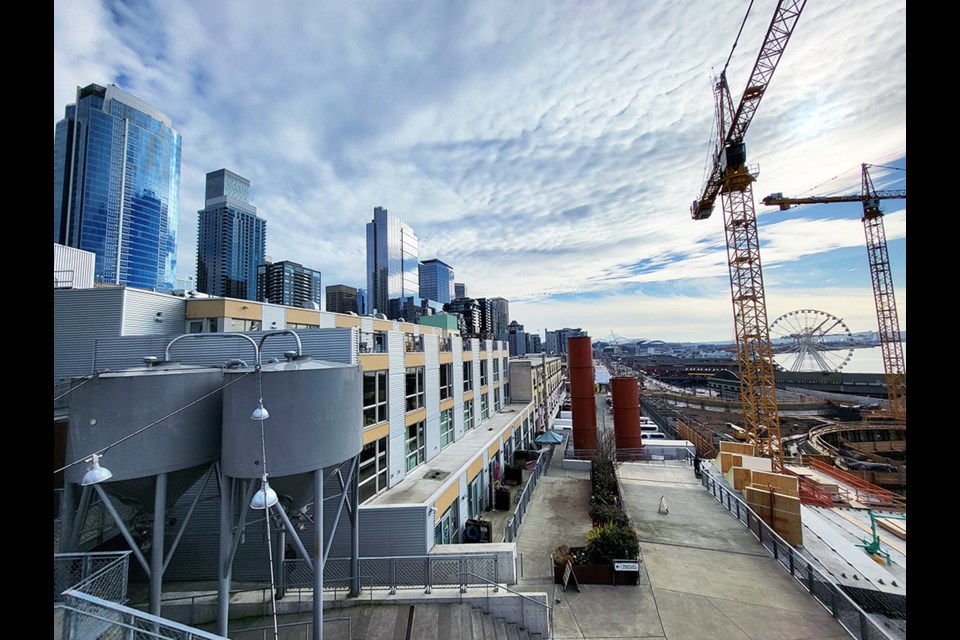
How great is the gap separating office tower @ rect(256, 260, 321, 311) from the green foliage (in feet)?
313

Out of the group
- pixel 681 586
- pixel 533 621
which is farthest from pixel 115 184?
pixel 681 586

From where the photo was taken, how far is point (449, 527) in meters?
15.4

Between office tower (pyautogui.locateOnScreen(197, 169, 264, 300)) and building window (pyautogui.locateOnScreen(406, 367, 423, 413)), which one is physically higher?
office tower (pyautogui.locateOnScreen(197, 169, 264, 300))

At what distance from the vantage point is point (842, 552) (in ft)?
42.3

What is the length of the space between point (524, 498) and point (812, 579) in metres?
9.85

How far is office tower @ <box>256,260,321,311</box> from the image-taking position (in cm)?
9800

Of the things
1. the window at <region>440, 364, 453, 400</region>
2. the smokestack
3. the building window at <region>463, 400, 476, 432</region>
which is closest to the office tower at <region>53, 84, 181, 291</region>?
the building window at <region>463, 400, 476, 432</region>

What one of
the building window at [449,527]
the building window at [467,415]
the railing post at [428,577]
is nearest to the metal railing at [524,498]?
the building window at [449,527]

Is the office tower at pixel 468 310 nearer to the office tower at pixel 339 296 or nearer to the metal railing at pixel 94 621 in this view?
the office tower at pixel 339 296

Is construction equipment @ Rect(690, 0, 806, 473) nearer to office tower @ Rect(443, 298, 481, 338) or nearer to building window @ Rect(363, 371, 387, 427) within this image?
building window @ Rect(363, 371, 387, 427)

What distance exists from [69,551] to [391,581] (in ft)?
24.0

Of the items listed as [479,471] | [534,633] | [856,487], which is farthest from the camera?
[856,487]
